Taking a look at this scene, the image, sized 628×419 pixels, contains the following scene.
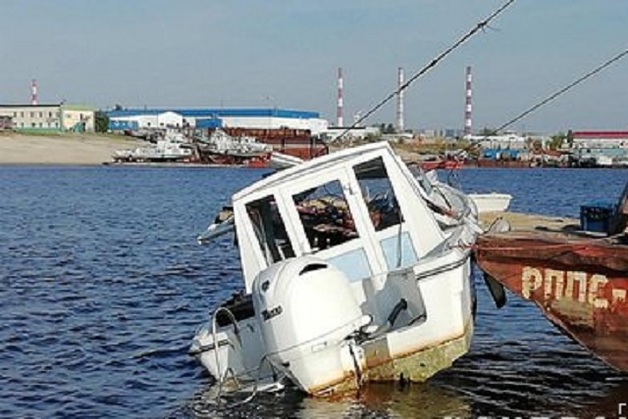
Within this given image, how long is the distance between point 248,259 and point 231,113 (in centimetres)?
17162

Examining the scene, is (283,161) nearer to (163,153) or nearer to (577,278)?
(577,278)

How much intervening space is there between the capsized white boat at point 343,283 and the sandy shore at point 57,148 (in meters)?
139

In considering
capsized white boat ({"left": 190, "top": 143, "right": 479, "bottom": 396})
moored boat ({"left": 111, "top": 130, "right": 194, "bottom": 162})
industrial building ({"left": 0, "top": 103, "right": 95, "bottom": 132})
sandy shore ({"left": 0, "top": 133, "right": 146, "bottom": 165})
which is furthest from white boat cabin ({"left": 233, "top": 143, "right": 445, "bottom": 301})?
industrial building ({"left": 0, "top": 103, "right": 95, "bottom": 132})

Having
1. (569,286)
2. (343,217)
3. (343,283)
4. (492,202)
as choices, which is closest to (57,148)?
(492,202)

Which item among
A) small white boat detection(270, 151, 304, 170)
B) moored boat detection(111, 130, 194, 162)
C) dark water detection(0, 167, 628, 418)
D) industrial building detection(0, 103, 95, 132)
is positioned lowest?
dark water detection(0, 167, 628, 418)

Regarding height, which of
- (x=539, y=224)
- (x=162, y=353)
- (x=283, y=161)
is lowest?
(x=162, y=353)

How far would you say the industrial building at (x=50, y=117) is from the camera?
18575 cm

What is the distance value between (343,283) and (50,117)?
180 metres

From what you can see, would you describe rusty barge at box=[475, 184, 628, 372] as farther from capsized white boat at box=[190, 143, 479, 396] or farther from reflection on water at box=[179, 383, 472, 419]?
reflection on water at box=[179, 383, 472, 419]

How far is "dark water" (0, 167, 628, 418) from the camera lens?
15.4 metres

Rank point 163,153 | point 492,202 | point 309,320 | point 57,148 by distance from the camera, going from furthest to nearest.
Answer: point 57,148 < point 163,153 < point 492,202 < point 309,320

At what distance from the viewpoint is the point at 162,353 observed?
19578 millimetres

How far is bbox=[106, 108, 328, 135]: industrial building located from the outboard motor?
536 ft

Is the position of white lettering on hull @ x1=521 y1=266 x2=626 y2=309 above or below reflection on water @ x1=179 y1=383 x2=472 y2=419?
above
